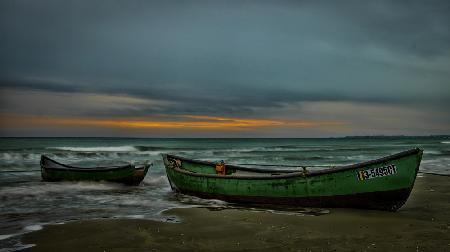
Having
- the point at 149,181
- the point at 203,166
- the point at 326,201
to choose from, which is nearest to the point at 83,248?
the point at 326,201

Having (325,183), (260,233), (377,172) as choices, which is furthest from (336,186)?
(260,233)

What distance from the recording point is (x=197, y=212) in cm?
1152

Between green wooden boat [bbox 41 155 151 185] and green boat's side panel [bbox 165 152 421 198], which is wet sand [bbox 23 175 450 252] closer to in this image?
green boat's side panel [bbox 165 152 421 198]

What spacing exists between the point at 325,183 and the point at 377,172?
144cm

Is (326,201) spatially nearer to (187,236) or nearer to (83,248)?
(187,236)

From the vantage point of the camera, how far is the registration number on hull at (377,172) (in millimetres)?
10438

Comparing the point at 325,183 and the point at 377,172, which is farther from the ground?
the point at 377,172

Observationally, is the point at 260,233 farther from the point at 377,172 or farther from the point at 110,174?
the point at 110,174

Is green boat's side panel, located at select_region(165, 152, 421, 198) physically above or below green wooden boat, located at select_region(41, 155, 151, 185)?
above

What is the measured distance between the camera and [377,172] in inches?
416

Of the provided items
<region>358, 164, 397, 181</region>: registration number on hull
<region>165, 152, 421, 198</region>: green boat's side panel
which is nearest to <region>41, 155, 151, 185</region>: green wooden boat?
<region>165, 152, 421, 198</region>: green boat's side panel

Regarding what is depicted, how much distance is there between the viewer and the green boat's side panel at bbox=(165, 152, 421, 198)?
408 inches

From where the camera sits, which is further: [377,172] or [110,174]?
[110,174]

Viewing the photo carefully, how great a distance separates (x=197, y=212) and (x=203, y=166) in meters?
5.60
